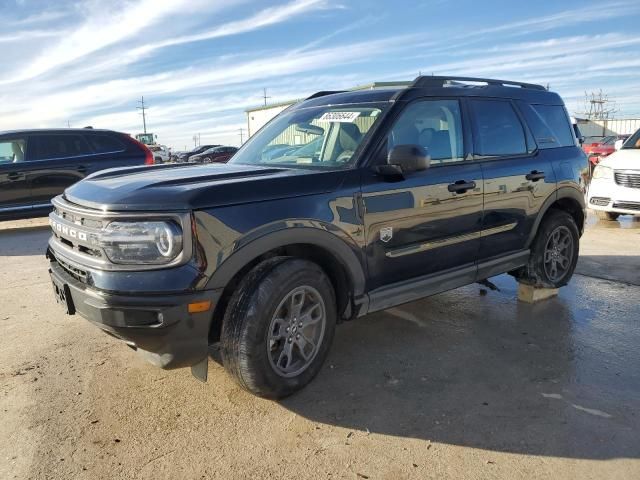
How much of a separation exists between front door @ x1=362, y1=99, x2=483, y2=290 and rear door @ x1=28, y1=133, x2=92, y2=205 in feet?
23.8

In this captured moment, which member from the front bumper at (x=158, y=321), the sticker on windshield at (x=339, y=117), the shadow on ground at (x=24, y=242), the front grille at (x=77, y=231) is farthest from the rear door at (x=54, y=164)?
the front bumper at (x=158, y=321)

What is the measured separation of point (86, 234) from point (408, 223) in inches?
78.3

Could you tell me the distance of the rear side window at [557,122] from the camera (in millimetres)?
4773

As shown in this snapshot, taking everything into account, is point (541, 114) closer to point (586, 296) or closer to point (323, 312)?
point (586, 296)

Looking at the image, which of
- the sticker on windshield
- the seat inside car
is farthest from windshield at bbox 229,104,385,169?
the seat inside car

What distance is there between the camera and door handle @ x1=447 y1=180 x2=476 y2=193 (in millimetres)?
3678

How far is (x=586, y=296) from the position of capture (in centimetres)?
497

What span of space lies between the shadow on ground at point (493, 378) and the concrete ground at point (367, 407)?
0.01 m

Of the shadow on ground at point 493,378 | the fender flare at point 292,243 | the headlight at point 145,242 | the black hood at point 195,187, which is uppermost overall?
the black hood at point 195,187

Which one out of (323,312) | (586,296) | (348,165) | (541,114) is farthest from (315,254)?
(586,296)

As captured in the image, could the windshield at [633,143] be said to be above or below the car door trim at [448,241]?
above

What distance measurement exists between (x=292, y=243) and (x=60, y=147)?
25.5ft

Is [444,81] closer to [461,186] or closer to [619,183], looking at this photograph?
[461,186]

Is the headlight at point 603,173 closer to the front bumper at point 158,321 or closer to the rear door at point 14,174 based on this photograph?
the front bumper at point 158,321
